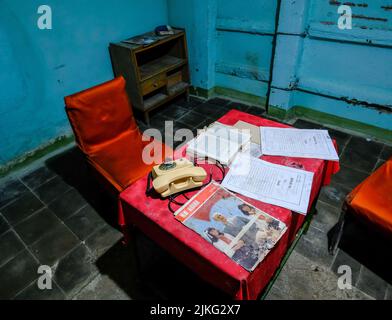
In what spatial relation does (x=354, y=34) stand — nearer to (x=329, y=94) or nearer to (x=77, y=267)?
(x=329, y=94)

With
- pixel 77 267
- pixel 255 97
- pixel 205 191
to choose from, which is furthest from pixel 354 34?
pixel 77 267

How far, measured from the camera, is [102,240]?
229 cm

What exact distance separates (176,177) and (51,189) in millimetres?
1951

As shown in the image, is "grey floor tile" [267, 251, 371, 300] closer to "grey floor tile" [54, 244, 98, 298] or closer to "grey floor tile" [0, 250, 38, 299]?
"grey floor tile" [54, 244, 98, 298]

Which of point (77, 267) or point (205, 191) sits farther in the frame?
point (77, 267)

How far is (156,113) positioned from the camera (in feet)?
13.3

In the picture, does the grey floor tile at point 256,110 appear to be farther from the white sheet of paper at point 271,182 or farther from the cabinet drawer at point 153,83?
the white sheet of paper at point 271,182

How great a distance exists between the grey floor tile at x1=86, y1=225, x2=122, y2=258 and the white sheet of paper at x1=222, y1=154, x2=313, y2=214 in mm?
1251

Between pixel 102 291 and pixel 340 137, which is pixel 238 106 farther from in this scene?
pixel 102 291

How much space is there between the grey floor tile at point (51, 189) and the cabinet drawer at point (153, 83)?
151 centimetres

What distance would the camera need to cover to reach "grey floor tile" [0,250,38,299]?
77.9 inches

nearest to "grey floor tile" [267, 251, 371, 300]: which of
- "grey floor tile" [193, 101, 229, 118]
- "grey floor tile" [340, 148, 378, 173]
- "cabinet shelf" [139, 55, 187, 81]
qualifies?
"grey floor tile" [340, 148, 378, 173]

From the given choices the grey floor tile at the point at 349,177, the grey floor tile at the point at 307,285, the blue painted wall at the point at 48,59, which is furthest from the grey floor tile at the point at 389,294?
the blue painted wall at the point at 48,59
